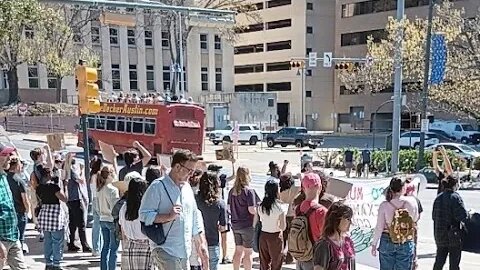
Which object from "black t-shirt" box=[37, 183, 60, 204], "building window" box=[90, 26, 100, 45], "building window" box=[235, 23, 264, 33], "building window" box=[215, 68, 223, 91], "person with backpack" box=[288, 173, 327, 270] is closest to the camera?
"person with backpack" box=[288, 173, 327, 270]

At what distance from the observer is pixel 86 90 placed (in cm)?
1044

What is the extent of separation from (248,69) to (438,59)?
185 feet

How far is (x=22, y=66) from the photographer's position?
55.2m

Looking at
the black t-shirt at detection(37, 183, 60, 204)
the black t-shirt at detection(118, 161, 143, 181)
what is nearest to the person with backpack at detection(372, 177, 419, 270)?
the black t-shirt at detection(118, 161, 143, 181)

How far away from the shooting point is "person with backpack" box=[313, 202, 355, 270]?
180 inches

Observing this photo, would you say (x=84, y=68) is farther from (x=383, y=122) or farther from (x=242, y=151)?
(x=383, y=122)

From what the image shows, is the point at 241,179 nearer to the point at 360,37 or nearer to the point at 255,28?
the point at 360,37

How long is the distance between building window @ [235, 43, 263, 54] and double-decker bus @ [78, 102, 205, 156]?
47.3 meters

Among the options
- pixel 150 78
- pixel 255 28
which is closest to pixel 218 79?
pixel 150 78

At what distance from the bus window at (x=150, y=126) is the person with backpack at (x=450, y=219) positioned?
77.2 ft

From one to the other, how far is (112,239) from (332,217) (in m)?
4.13

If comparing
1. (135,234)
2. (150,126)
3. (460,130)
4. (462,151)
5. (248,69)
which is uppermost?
(248,69)

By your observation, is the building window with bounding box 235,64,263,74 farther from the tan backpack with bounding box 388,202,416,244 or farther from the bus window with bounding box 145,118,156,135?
the tan backpack with bounding box 388,202,416,244

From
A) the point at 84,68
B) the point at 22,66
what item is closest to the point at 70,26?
the point at 22,66
